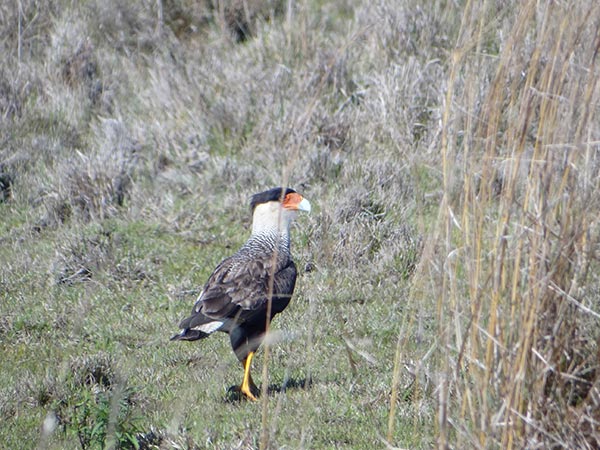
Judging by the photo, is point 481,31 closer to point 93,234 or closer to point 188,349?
point 188,349

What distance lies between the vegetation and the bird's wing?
291 mm

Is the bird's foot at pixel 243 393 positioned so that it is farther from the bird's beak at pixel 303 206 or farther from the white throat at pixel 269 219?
the bird's beak at pixel 303 206

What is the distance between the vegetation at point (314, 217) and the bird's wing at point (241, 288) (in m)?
0.29

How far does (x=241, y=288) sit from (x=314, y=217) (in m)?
2.27

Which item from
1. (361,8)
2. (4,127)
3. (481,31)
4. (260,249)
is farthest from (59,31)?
(481,31)

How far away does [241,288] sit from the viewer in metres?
5.64

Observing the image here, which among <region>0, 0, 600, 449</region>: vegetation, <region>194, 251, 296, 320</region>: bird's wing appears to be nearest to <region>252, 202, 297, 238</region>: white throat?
<region>0, 0, 600, 449</region>: vegetation

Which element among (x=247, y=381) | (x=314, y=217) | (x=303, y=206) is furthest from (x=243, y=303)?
(x=314, y=217)

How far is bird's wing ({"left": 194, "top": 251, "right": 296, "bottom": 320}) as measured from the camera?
18.1ft

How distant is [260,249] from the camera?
618cm

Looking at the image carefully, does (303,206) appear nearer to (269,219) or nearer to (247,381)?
(269,219)

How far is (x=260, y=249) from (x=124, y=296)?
1363mm

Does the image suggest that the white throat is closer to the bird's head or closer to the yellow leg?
the bird's head

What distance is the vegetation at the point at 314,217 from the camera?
3650mm
